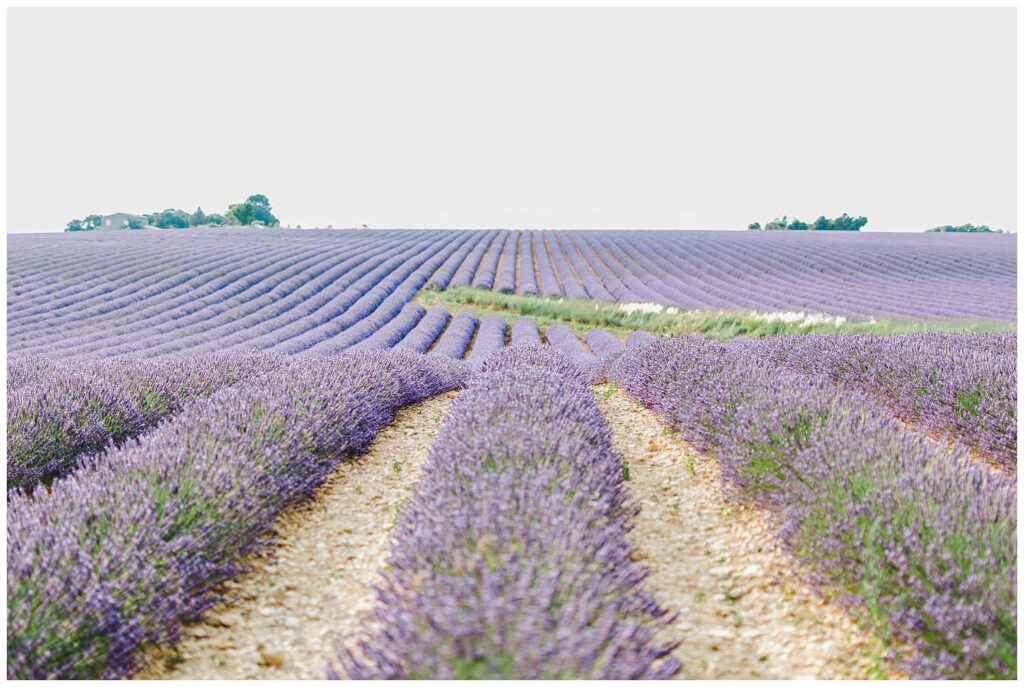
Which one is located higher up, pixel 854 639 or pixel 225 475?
pixel 225 475

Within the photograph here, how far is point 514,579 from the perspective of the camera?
2000mm

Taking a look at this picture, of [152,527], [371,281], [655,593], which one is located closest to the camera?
[152,527]

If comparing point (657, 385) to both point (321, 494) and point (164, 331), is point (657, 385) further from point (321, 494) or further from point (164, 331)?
point (164, 331)

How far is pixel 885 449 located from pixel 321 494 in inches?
118

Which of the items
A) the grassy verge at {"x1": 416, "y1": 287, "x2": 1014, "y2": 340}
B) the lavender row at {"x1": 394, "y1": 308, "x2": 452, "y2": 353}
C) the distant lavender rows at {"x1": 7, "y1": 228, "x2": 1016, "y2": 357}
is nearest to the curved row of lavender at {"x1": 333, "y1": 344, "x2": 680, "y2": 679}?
the lavender row at {"x1": 394, "y1": 308, "x2": 452, "y2": 353}

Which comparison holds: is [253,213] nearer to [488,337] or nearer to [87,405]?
[488,337]

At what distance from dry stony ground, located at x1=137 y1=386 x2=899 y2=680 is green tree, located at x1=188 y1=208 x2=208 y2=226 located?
55.2m

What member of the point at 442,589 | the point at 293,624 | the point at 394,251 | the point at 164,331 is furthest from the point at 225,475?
the point at 394,251

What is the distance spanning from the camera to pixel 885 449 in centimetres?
315

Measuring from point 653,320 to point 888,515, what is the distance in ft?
44.2

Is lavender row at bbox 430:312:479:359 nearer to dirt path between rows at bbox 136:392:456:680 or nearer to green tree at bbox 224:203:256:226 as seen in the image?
dirt path between rows at bbox 136:392:456:680

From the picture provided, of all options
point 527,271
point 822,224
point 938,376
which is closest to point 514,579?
point 938,376

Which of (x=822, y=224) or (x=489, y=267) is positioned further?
(x=822, y=224)

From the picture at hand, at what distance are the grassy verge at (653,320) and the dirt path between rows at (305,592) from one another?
29.6 feet
